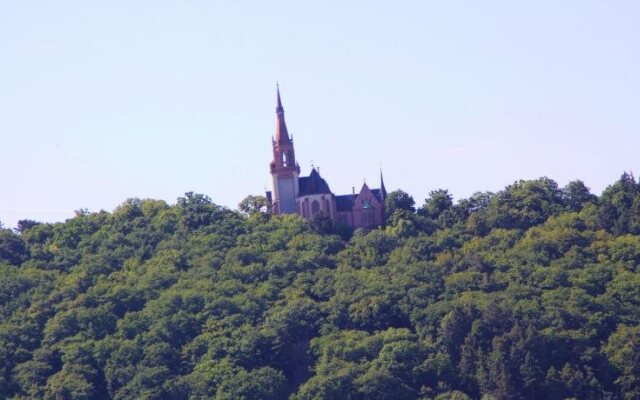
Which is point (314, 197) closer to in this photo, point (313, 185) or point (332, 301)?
point (313, 185)

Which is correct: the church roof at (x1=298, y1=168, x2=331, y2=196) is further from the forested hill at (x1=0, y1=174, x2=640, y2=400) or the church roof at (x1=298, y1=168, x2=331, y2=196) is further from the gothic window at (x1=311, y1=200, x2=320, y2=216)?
the forested hill at (x1=0, y1=174, x2=640, y2=400)

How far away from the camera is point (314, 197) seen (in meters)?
113

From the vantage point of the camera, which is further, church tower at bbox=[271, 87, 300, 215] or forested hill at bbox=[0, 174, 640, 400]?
church tower at bbox=[271, 87, 300, 215]

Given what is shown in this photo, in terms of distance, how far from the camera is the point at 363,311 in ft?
326

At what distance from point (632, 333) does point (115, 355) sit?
2529 centimetres

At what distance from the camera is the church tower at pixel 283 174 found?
113 meters

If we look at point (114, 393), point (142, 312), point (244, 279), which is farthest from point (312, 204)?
point (114, 393)

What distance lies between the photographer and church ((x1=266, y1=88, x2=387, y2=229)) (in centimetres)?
11300

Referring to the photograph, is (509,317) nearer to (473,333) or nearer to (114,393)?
(473,333)

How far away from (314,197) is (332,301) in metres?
13.1

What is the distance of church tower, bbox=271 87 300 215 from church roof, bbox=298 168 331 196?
464 millimetres

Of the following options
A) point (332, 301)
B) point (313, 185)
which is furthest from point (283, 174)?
point (332, 301)

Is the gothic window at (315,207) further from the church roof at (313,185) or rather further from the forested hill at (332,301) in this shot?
the forested hill at (332,301)

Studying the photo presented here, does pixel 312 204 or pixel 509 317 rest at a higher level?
pixel 312 204
